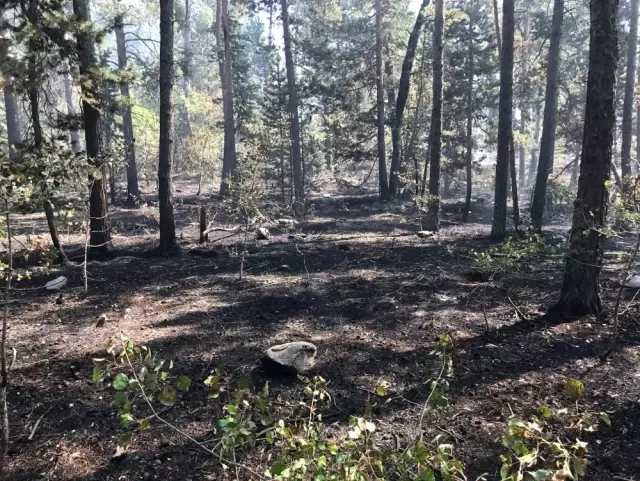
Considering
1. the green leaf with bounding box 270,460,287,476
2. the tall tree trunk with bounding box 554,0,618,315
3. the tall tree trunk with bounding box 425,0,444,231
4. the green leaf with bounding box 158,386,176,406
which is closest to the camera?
the green leaf with bounding box 270,460,287,476

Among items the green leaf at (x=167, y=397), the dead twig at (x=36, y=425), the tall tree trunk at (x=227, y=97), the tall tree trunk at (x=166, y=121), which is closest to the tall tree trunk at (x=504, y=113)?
the tall tree trunk at (x=166, y=121)

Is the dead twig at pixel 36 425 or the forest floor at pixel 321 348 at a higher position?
the forest floor at pixel 321 348

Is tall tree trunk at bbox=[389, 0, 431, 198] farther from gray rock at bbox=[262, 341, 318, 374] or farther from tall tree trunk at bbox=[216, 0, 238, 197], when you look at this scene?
gray rock at bbox=[262, 341, 318, 374]

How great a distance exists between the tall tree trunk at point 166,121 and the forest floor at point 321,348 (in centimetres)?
116

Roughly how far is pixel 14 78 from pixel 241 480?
8.54 metres

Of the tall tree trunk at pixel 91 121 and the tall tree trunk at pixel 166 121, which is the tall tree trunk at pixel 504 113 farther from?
the tall tree trunk at pixel 91 121

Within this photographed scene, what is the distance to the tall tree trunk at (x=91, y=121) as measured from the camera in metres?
8.66

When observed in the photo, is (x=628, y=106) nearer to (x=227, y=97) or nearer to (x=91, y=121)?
(x=227, y=97)

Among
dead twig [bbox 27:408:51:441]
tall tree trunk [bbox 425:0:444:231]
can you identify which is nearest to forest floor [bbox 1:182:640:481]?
dead twig [bbox 27:408:51:441]

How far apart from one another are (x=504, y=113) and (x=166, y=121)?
29.3 feet

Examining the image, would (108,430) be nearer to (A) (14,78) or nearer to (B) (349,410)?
(B) (349,410)

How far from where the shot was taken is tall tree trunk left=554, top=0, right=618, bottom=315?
17.1 feet

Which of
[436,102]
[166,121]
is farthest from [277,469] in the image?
[436,102]

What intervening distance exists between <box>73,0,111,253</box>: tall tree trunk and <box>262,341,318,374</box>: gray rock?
201 inches
